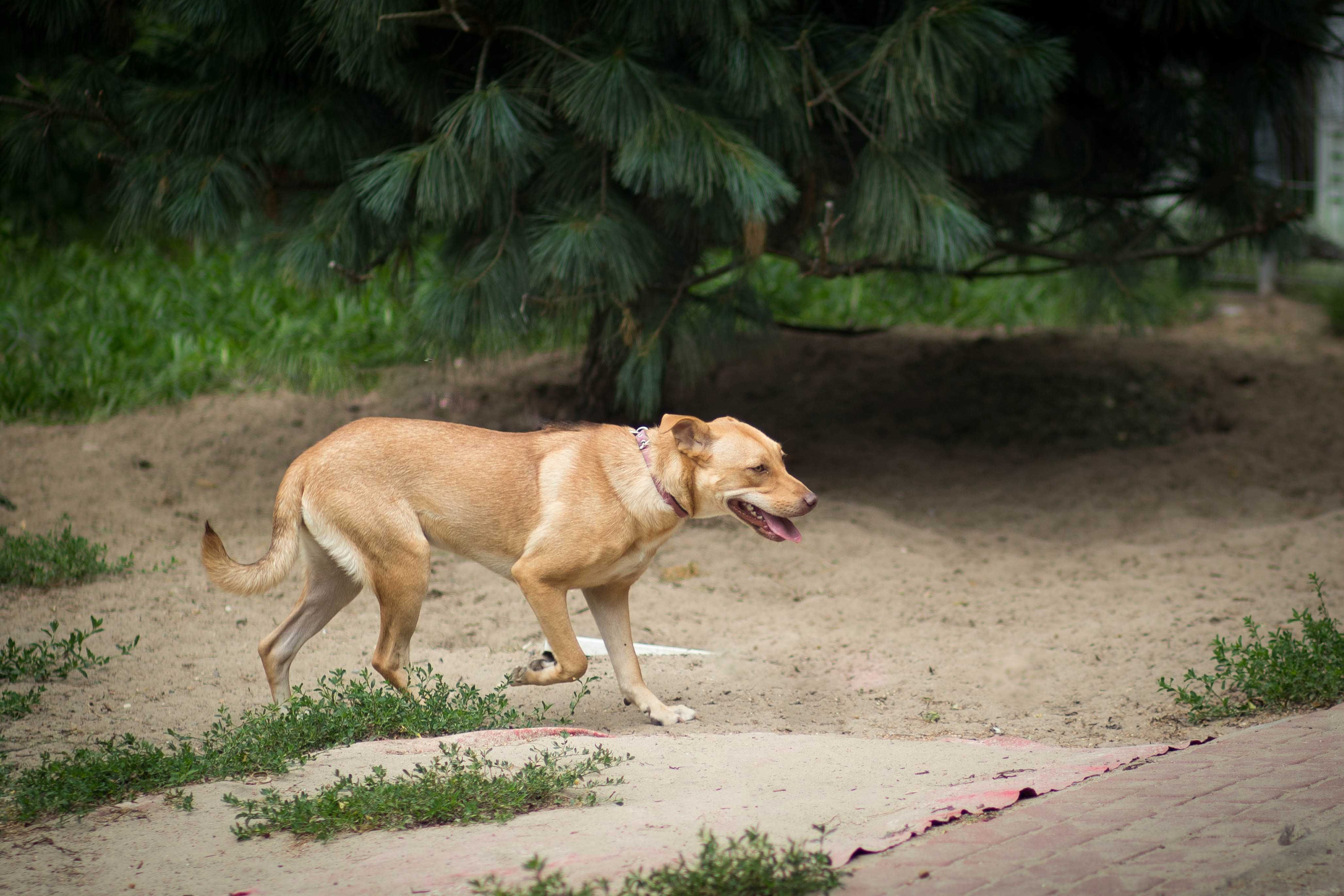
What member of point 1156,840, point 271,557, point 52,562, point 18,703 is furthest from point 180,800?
point 52,562

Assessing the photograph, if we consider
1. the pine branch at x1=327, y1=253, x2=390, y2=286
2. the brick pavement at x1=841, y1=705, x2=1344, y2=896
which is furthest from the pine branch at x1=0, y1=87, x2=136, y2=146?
the brick pavement at x1=841, y1=705, x2=1344, y2=896

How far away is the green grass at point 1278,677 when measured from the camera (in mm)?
4441

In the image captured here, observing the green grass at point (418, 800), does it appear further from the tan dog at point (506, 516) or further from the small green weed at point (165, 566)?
the small green weed at point (165, 566)

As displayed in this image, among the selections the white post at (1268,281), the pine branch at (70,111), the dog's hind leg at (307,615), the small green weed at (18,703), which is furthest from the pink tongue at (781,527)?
the white post at (1268,281)

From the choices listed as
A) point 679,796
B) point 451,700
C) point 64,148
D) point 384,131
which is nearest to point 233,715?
point 451,700

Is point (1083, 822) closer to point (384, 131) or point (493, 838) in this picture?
point (493, 838)

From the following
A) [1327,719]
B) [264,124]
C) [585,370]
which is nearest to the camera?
[1327,719]

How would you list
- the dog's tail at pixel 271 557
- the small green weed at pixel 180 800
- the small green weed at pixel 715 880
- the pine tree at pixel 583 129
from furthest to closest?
the pine tree at pixel 583 129 < the dog's tail at pixel 271 557 < the small green weed at pixel 180 800 < the small green weed at pixel 715 880

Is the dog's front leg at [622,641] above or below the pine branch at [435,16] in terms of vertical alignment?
below

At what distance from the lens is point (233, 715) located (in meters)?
4.71

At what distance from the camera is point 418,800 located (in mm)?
3303

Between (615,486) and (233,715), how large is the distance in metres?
1.86

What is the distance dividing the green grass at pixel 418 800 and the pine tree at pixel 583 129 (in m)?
3.05

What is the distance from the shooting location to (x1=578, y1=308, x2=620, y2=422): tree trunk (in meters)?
7.95
